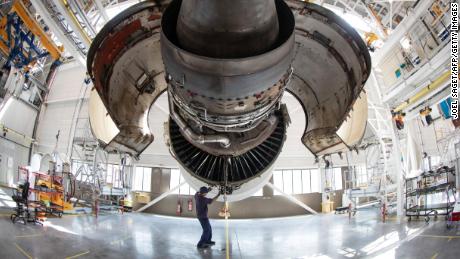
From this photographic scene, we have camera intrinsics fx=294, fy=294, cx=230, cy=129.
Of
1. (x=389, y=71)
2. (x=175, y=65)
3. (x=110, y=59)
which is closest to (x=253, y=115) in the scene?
(x=175, y=65)

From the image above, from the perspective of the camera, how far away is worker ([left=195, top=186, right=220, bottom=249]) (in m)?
5.48

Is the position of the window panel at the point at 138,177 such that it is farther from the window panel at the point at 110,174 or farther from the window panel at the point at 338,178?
the window panel at the point at 338,178

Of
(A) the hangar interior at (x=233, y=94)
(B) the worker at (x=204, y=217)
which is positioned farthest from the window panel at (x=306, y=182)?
(B) the worker at (x=204, y=217)

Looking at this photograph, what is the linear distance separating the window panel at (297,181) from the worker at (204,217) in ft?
52.2

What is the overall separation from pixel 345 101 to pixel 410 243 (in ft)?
10.7

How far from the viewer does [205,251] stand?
4.95 m

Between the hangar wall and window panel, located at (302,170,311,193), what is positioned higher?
window panel, located at (302,170,311,193)

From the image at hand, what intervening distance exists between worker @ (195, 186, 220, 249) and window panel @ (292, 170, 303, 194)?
52.2ft

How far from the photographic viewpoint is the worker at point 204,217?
5.48 metres

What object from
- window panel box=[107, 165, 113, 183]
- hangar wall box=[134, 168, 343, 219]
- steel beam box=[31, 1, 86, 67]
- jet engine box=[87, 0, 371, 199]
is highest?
steel beam box=[31, 1, 86, 67]

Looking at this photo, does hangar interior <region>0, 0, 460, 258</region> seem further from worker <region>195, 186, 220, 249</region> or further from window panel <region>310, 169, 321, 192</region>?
window panel <region>310, 169, 321, 192</region>

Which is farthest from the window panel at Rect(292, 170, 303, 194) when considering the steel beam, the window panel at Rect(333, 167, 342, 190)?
the steel beam

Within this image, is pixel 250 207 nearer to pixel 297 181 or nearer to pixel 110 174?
pixel 297 181

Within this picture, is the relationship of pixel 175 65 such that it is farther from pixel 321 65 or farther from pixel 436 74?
pixel 436 74
